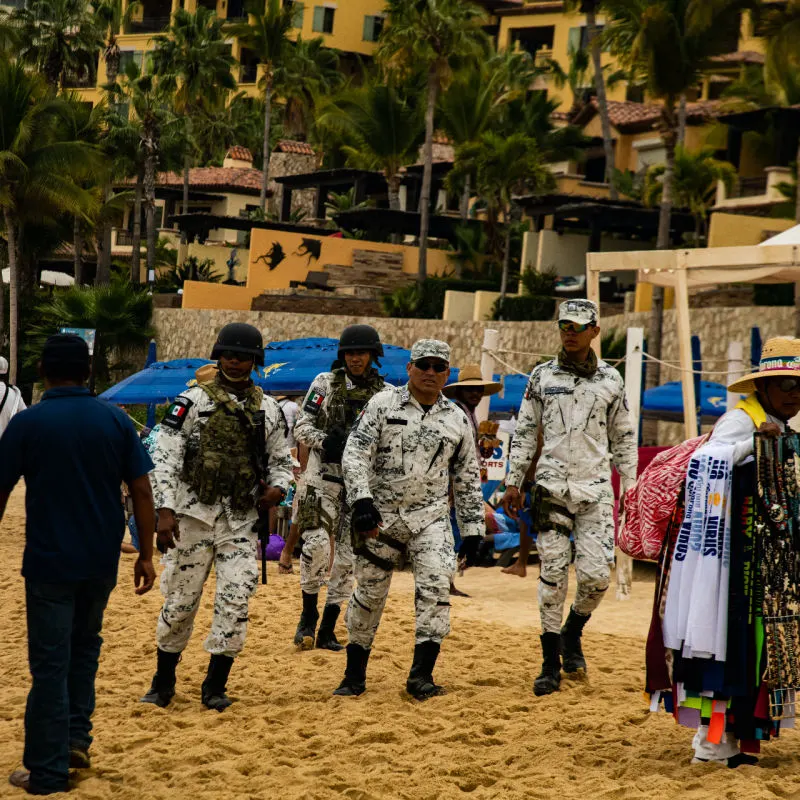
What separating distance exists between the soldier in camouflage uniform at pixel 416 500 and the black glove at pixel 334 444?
3.73 feet

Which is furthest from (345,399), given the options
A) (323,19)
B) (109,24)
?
(323,19)

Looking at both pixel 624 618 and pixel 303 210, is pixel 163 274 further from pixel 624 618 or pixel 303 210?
pixel 624 618

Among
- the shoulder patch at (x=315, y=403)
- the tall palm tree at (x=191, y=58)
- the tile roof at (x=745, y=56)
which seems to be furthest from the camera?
the tall palm tree at (x=191, y=58)

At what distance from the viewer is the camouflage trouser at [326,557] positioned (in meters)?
8.19

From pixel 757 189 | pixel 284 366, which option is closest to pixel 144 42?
→ pixel 757 189

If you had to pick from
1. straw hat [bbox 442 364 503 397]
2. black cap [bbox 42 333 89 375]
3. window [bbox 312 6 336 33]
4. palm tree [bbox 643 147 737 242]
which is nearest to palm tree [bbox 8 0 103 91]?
window [bbox 312 6 336 33]

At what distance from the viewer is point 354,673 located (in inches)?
284

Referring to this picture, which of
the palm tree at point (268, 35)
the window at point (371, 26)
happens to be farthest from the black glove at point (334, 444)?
the window at point (371, 26)

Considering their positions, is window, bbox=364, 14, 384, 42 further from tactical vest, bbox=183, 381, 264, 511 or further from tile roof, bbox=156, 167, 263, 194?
tactical vest, bbox=183, 381, 264, 511

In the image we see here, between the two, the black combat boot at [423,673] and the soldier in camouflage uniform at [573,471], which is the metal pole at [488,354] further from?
the black combat boot at [423,673]

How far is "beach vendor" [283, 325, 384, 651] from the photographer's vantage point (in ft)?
27.1

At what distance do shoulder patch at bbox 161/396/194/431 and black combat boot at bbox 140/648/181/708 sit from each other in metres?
1.16

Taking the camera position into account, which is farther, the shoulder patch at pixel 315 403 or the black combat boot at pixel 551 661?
the shoulder patch at pixel 315 403

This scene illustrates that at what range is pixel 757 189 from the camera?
37125 mm
